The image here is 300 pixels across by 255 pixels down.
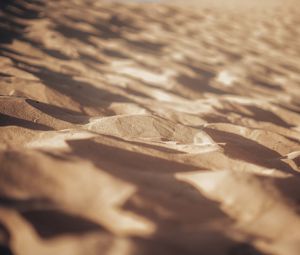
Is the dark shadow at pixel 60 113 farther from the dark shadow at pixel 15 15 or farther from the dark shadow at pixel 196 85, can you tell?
the dark shadow at pixel 15 15

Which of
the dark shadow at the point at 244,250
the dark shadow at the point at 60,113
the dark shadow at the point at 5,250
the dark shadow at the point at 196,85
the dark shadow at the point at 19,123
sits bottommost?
the dark shadow at the point at 5,250

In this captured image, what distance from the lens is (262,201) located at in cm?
86

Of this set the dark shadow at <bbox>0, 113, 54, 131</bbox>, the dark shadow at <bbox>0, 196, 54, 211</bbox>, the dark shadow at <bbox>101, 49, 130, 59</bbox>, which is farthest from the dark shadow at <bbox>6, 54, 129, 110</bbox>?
the dark shadow at <bbox>0, 196, 54, 211</bbox>

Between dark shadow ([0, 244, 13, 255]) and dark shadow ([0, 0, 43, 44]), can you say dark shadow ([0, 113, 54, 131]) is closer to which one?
dark shadow ([0, 244, 13, 255])

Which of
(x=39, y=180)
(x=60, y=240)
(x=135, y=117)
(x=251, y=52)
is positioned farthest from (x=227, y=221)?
→ (x=251, y=52)

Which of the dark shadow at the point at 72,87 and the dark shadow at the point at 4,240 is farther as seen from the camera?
the dark shadow at the point at 72,87

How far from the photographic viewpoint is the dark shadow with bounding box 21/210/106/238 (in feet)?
2.26

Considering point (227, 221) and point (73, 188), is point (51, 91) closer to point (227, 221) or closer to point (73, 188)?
point (73, 188)

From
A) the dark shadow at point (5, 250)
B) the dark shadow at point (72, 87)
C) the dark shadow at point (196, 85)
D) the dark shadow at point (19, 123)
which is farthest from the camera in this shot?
the dark shadow at point (196, 85)

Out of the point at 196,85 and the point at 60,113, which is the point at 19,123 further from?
the point at 196,85

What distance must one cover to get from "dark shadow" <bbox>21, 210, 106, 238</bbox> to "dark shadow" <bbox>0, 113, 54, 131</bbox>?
0.63 metres

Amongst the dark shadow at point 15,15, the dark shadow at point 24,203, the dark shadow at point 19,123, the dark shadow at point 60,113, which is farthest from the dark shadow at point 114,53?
the dark shadow at point 24,203

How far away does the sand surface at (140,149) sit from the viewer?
0.71m

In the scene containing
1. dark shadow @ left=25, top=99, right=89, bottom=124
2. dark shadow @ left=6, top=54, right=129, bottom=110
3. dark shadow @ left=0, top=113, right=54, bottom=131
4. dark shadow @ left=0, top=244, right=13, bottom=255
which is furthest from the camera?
dark shadow @ left=6, top=54, right=129, bottom=110
